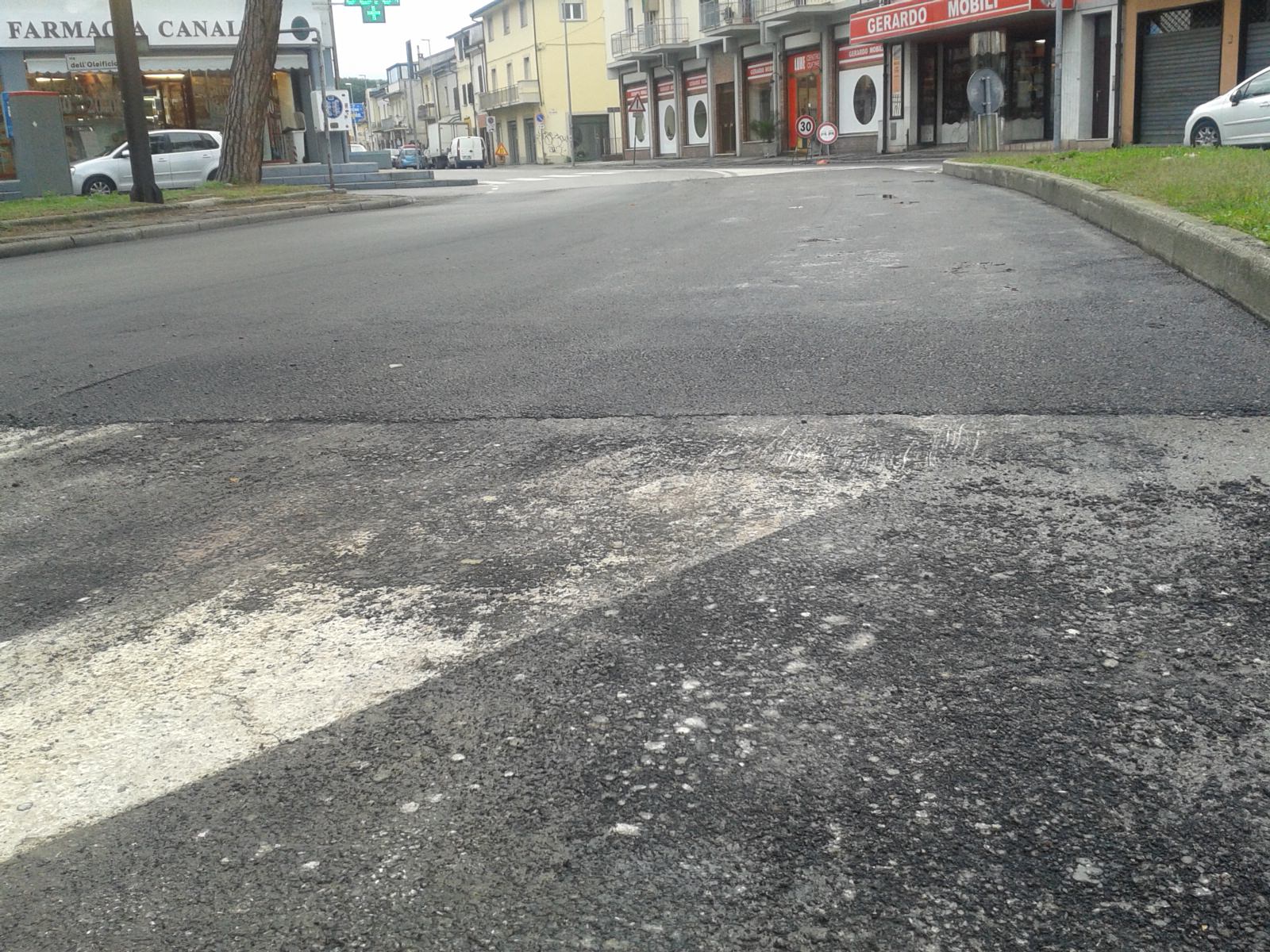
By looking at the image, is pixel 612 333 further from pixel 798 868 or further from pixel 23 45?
pixel 23 45

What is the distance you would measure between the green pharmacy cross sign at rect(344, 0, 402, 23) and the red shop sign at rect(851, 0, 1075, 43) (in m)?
15.7

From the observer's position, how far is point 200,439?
4.67 meters

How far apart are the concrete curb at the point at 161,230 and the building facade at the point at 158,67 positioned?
487 inches

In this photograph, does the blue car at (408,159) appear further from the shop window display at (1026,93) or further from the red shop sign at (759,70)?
the shop window display at (1026,93)

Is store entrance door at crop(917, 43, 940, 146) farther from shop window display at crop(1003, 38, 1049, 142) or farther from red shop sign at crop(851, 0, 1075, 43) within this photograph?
shop window display at crop(1003, 38, 1049, 142)

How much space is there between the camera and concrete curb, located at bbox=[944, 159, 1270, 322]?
591 cm

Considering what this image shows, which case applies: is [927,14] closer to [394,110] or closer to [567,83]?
[567,83]

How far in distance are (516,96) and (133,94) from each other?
54.9 m

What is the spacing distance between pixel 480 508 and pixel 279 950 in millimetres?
2039

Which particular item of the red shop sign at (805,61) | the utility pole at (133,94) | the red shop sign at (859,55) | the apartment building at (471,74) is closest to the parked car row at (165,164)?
the utility pole at (133,94)

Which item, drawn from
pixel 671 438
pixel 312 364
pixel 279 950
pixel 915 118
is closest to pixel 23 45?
pixel 915 118

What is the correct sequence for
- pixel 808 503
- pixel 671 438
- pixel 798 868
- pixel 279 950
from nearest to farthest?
1. pixel 279 950
2. pixel 798 868
3. pixel 808 503
4. pixel 671 438

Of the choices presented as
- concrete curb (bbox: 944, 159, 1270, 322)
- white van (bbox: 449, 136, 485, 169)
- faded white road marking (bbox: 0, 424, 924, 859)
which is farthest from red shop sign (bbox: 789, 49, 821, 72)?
faded white road marking (bbox: 0, 424, 924, 859)

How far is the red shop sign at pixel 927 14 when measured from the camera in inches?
1200
